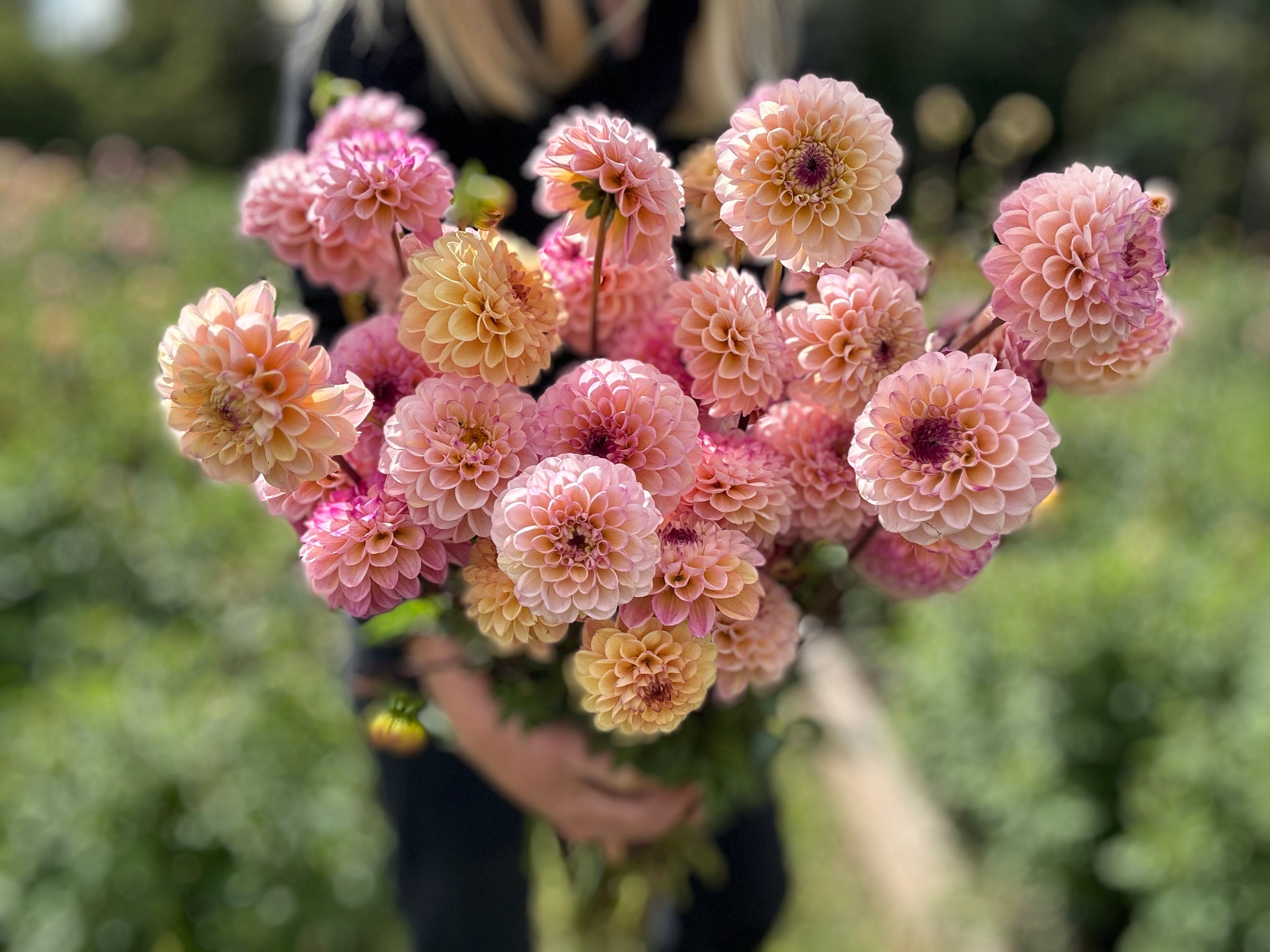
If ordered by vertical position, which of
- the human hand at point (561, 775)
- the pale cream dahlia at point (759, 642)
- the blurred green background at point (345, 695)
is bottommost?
the blurred green background at point (345, 695)

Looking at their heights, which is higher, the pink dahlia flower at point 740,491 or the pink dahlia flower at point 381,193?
the pink dahlia flower at point 381,193

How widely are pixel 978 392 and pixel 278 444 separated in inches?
14.3

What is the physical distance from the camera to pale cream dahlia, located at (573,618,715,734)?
0.53m

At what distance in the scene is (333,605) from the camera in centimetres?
56

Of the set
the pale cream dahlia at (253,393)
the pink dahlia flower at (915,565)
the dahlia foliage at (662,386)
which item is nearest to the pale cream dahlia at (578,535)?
the dahlia foliage at (662,386)

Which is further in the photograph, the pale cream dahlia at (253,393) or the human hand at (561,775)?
the human hand at (561,775)

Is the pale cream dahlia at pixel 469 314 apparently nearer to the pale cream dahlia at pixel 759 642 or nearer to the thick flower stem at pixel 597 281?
the thick flower stem at pixel 597 281

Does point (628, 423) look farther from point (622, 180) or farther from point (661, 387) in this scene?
point (622, 180)

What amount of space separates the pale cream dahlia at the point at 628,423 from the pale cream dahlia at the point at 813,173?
4.0 inches

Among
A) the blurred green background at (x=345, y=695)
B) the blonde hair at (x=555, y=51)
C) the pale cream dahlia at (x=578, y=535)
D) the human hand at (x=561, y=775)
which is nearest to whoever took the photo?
the pale cream dahlia at (x=578, y=535)

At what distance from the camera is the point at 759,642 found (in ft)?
2.14

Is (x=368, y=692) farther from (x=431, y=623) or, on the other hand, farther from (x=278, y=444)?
(x=278, y=444)

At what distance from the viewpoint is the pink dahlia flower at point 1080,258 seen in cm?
49

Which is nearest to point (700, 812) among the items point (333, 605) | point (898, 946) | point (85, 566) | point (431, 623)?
point (431, 623)
